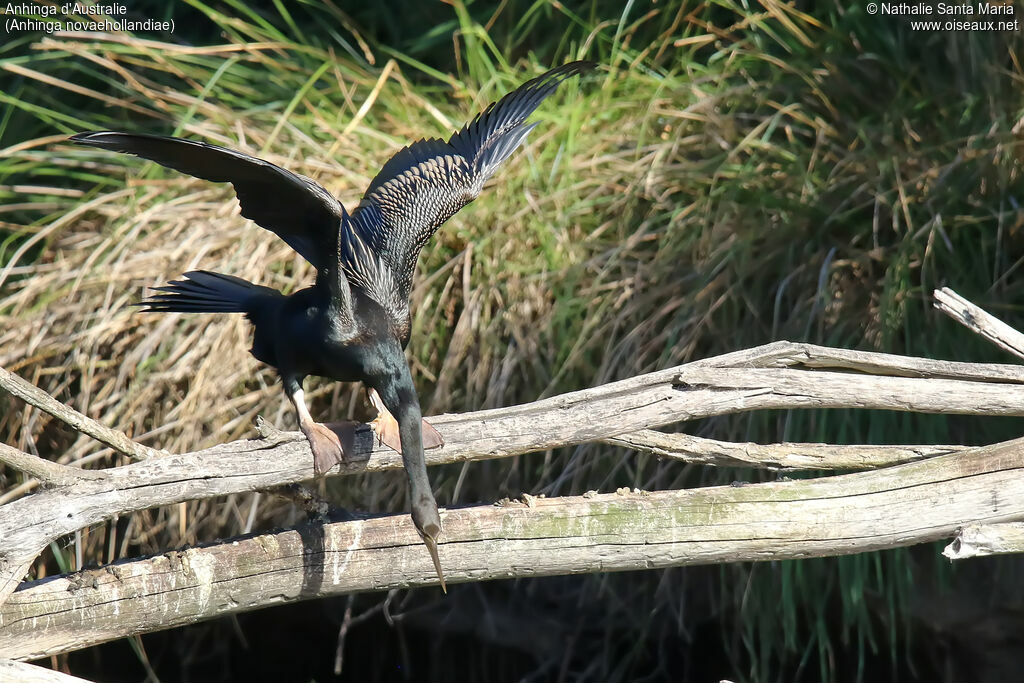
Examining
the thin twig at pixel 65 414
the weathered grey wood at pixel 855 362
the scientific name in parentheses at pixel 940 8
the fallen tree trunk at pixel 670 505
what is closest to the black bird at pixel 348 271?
the fallen tree trunk at pixel 670 505

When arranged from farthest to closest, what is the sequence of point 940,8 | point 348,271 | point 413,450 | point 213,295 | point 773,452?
point 940,8
point 213,295
point 348,271
point 773,452
point 413,450

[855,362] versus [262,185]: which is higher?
[262,185]

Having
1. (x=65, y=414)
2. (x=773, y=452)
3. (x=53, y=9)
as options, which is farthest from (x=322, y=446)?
(x=53, y=9)

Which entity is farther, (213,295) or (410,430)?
(213,295)

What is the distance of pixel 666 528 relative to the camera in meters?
2.00

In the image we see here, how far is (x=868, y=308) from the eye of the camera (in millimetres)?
3047

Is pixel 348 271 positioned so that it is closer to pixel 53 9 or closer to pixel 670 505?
pixel 670 505

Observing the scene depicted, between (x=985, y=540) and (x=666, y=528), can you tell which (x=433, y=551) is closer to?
(x=666, y=528)

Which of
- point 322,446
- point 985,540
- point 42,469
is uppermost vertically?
point 322,446

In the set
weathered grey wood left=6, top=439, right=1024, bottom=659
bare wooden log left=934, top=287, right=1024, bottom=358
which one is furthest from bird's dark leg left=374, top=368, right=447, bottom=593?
bare wooden log left=934, top=287, right=1024, bottom=358

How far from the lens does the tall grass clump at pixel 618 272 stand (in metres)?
2.99

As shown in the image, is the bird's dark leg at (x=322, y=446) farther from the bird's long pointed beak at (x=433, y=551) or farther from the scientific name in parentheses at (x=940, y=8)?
the scientific name in parentheses at (x=940, y=8)

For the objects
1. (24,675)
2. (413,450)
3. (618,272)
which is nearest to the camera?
(24,675)

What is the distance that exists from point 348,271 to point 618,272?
4.24 ft
